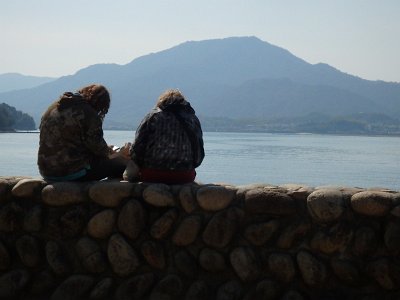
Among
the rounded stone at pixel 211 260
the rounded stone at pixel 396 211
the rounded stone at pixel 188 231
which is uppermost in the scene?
the rounded stone at pixel 396 211

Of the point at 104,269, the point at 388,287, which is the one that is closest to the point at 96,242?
the point at 104,269

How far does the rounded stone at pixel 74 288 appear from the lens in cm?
440

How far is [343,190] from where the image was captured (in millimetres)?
4137

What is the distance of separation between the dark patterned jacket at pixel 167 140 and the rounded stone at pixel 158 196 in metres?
0.28

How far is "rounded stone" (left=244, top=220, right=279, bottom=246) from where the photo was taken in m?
4.18

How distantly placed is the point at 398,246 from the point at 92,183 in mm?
2335

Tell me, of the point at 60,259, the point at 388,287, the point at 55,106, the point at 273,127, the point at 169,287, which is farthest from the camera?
the point at 273,127

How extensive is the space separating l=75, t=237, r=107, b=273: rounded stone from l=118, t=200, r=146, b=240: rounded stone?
9.9 inches

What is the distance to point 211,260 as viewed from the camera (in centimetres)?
427

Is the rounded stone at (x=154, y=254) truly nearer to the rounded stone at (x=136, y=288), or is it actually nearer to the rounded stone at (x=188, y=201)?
the rounded stone at (x=136, y=288)

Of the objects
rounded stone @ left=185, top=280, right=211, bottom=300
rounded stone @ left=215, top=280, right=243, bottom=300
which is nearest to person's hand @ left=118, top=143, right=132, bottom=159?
rounded stone @ left=185, top=280, right=211, bottom=300

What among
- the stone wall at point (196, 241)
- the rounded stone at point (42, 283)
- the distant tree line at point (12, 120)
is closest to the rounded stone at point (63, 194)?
the stone wall at point (196, 241)

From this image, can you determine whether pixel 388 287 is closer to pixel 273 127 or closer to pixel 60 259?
pixel 60 259

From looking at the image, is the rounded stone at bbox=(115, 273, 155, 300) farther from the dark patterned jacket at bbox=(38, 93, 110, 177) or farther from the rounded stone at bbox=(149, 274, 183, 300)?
the dark patterned jacket at bbox=(38, 93, 110, 177)
